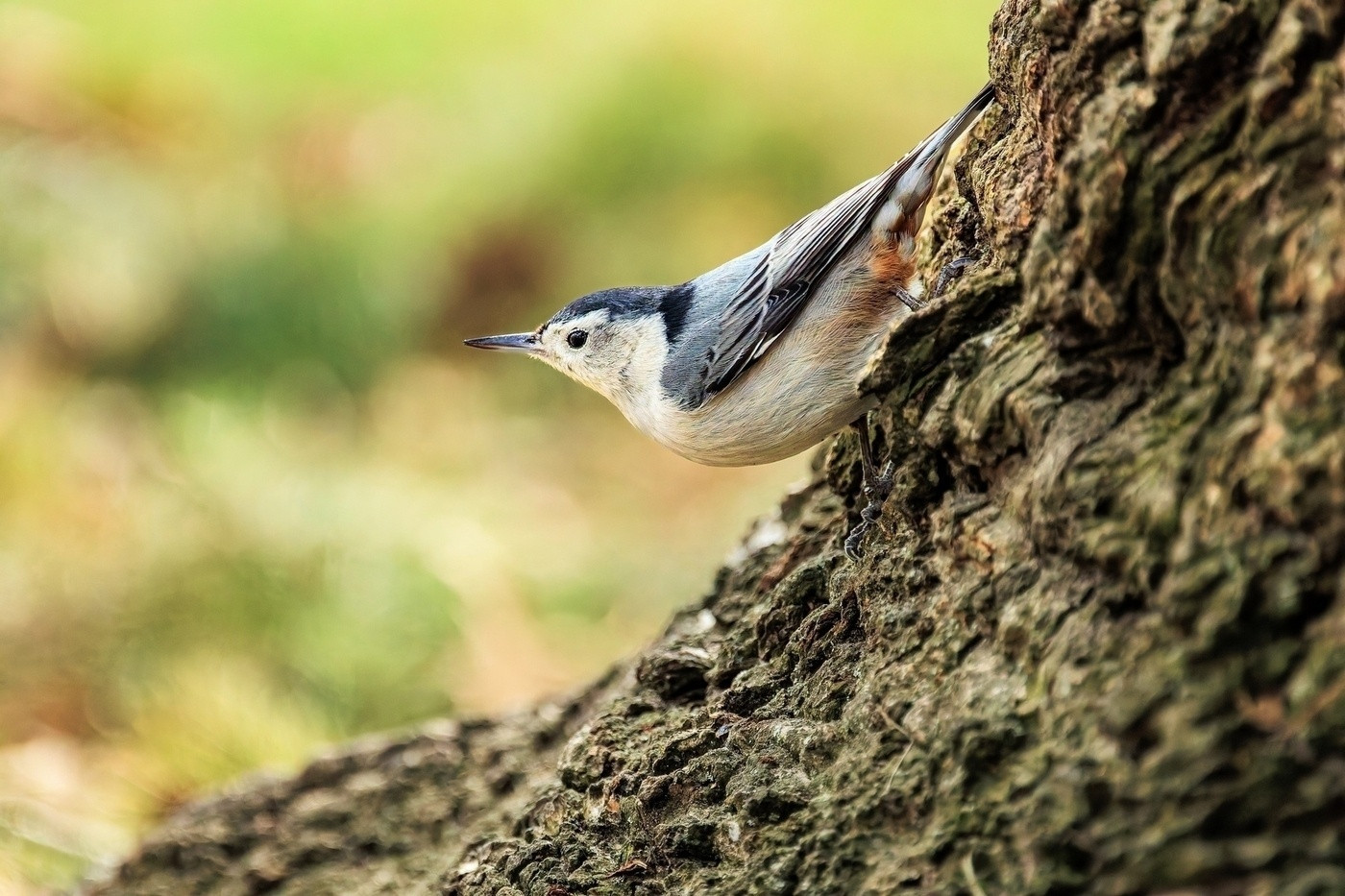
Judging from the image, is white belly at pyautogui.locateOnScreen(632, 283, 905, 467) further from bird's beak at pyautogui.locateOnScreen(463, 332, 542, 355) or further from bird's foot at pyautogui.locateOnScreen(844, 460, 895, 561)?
bird's beak at pyautogui.locateOnScreen(463, 332, 542, 355)

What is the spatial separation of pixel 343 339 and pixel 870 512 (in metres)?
5.24

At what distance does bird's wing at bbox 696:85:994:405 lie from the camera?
2.52 m

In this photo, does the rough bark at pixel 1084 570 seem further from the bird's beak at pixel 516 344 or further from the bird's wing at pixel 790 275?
the bird's beak at pixel 516 344

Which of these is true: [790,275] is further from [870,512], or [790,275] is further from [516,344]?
[516,344]

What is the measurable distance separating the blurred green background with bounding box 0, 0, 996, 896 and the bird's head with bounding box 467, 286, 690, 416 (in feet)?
5.31

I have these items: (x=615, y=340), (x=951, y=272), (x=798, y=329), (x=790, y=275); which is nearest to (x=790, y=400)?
(x=798, y=329)

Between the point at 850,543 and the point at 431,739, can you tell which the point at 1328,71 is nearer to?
the point at 850,543

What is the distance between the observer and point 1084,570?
1.44m

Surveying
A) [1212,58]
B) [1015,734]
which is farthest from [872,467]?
[1212,58]

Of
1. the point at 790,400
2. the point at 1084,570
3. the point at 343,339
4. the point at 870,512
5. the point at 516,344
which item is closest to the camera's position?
the point at 1084,570

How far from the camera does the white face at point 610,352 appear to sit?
9.65ft

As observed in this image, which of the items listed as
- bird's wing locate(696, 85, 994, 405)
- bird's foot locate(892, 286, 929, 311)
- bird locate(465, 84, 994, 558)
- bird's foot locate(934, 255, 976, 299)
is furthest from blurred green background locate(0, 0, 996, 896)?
bird's foot locate(934, 255, 976, 299)

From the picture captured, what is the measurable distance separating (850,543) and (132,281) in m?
5.54

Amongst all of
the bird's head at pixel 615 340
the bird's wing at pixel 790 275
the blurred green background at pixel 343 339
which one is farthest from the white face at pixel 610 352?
the blurred green background at pixel 343 339
